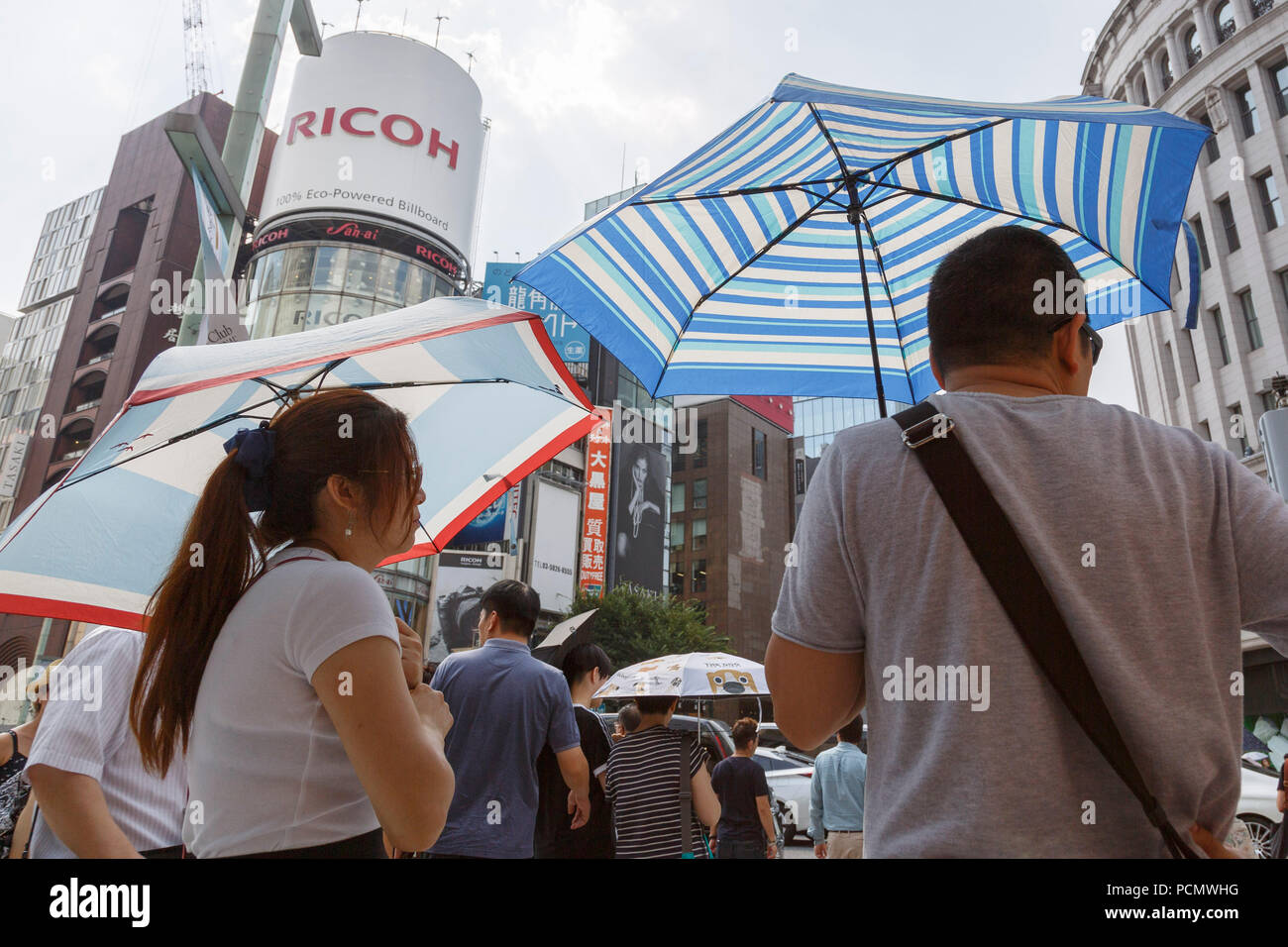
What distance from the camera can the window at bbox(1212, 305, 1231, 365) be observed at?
31.0 meters

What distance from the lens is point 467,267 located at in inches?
1644

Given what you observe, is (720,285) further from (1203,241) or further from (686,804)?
(1203,241)

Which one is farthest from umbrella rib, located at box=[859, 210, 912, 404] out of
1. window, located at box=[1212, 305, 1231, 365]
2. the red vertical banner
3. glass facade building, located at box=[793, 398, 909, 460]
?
glass facade building, located at box=[793, 398, 909, 460]

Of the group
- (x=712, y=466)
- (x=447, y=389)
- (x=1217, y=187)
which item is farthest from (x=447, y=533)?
(x=712, y=466)

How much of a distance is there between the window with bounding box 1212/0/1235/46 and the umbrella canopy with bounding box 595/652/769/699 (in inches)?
1442

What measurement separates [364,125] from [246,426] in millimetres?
39921

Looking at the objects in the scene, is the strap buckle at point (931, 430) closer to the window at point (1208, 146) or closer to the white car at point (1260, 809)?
the white car at point (1260, 809)

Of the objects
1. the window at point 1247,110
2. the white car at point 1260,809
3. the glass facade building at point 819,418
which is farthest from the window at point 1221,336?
the glass facade building at point 819,418

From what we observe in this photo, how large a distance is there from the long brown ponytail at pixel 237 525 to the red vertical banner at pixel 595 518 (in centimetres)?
4352

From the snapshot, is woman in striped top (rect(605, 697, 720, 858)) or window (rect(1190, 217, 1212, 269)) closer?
woman in striped top (rect(605, 697, 720, 858))

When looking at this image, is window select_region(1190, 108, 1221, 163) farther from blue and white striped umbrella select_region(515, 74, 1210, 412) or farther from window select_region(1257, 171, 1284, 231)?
blue and white striped umbrella select_region(515, 74, 1210, 412)

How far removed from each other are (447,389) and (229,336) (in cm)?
208

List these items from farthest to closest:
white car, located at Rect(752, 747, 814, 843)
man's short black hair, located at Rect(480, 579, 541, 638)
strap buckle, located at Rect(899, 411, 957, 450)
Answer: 1. white car, located at Rect(752, 747, 814, 843)
2. man's short black hair, located at Rect(480, 579, 541, 638)
3. strap buckle, located at Rect(899, 411, 957, 450)

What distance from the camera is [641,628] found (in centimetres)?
3972
